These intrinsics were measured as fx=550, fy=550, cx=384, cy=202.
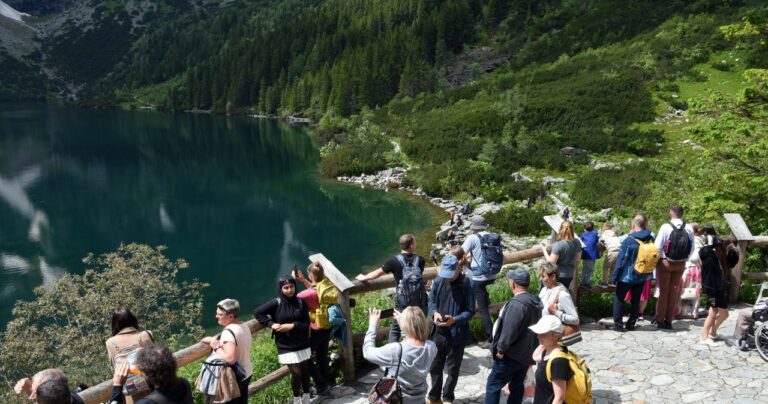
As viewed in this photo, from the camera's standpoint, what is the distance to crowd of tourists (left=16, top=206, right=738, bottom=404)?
5.13 metres

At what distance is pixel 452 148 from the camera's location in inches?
1818

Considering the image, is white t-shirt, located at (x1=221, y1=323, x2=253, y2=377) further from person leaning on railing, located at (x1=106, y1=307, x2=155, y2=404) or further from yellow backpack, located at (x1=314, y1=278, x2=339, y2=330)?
yellow backpack, located at (x1=314, y1=278, x2=339, y2=330)

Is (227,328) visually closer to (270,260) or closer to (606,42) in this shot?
(270,260)

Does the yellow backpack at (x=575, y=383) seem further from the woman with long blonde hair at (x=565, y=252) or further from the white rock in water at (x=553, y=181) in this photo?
the white rock in water at (x=553, y=181)

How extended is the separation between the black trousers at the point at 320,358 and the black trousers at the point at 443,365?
1.56 metres

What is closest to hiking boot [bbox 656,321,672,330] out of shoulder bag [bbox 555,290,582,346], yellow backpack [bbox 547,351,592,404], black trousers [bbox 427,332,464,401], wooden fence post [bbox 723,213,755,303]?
wooden fence post [bbox 723,213,755,303]

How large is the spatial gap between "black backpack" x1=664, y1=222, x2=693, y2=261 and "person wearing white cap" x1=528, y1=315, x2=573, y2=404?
16.1 feet

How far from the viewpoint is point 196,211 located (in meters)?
38.2

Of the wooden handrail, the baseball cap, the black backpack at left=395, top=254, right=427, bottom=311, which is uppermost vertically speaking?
the baseball cap

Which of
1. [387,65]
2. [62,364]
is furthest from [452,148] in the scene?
[387,65]

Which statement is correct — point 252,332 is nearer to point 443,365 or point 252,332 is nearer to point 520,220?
point 443,365

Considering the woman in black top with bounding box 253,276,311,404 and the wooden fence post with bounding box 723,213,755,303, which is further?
the wooden fence post with bounding box 723,213,755,303

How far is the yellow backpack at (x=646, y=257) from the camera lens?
8820mm

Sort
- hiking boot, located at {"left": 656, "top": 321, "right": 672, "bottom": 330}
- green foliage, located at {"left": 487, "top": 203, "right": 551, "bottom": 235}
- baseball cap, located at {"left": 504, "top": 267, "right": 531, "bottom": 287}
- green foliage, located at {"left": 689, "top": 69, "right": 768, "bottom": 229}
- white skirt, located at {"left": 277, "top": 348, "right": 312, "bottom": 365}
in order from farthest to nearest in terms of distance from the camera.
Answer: green foliage, located at {"left": 487, "top": 203, "right": 551, "bottom": 235}
green foliage, located at {"left": 689, "top": 69, "right": 768, "bottom": 229}
hiking boot, located at {"left": 656, "top": 321, "right": 672, "bottom": 330}
white skirt, located at {"left": 277, "top": 348, "right": 312, "bottom": 365}
baseball cap, located at {"left": 504, "top": 267, "right": 531, "bottom": 287}
